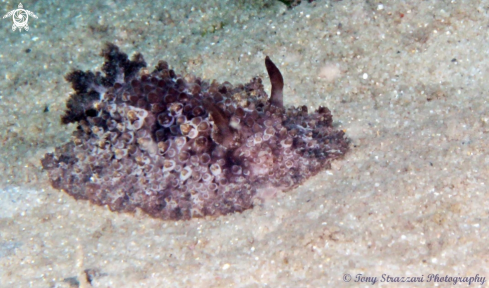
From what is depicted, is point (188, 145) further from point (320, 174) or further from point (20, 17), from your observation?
point (20, 17)

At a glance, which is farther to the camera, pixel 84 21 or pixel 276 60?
pixel 84 21

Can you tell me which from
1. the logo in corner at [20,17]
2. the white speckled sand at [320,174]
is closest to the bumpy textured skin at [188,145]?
the white speckled sand at [320,174]

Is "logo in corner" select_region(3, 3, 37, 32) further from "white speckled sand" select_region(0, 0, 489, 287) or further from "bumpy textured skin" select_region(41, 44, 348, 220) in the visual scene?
"bumpy textured skin" select_region(41, 44, 348, 220)

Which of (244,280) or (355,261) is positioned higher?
(355,261)

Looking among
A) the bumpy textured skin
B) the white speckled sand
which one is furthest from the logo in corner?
the bumpy textured skin

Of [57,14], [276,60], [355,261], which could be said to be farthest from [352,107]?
[57,14]

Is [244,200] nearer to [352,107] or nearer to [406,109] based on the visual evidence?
[352,107]
